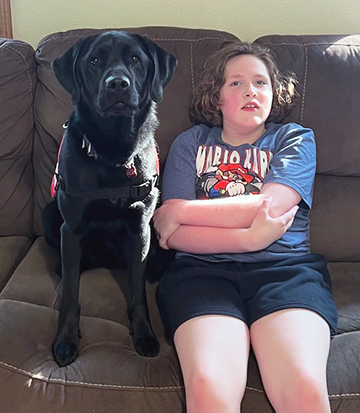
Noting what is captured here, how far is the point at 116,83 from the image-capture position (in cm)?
121

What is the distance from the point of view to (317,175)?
5.70 feet

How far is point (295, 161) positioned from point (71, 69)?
26.8 inches

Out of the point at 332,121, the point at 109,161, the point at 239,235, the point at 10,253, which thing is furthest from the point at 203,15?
the point at 10,253

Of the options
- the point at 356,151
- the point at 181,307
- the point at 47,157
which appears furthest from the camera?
the point at 47,157

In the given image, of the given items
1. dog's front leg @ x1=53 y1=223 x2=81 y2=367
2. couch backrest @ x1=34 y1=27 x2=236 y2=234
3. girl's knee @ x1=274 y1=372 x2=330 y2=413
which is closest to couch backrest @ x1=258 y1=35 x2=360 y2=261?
couch backrest @ x1=34 y1=27 x2=236 y2=234

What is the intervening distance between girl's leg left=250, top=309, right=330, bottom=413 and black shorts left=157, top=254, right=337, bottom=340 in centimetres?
3

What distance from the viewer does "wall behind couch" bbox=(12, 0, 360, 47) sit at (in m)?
1.97

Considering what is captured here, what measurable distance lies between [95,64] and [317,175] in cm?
87

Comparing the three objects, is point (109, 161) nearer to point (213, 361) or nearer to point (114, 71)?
point (114, 71)

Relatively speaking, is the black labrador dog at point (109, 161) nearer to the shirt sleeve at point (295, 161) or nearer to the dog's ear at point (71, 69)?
the dog's ear at point (71, 69)

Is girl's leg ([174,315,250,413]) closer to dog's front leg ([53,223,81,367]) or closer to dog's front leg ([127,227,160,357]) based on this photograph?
dog's front leg ([127,227,160,357])

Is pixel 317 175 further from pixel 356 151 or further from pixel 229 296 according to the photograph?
pixel 229 296

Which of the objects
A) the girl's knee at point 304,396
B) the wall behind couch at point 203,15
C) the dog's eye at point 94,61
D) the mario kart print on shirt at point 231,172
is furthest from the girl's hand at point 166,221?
the wall behind couch at point 203,15

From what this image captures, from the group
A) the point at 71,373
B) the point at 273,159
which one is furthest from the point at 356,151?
the point at 71,373
